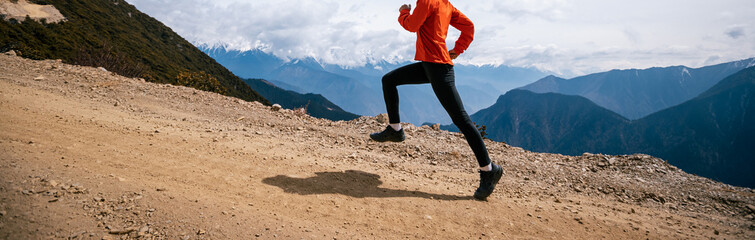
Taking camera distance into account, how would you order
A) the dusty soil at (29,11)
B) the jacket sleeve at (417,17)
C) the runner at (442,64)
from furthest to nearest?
the dusty soil at (29,11)
the runner at (442,64)
the jacket sleeve at (417,17)

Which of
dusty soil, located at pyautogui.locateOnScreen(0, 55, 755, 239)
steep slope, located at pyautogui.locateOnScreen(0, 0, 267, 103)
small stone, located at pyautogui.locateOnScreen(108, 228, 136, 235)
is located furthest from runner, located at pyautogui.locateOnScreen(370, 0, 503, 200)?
steep slope, located at pyautogui.locateOnScreen(0, 0, 267, 103)

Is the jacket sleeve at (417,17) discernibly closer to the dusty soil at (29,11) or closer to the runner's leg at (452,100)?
the runner's leg at (452,100)

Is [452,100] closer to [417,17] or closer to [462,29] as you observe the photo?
[417,17]

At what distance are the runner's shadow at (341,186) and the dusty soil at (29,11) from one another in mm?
73242

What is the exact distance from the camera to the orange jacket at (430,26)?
3566 mm

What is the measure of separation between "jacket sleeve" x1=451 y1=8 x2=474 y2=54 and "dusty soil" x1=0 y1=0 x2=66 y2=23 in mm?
73855

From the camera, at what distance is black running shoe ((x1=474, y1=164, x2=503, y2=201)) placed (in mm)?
3670

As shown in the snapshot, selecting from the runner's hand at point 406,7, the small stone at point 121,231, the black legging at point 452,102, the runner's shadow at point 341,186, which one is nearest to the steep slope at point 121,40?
the runner's shadow at point 341,186

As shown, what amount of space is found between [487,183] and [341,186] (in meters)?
1.63

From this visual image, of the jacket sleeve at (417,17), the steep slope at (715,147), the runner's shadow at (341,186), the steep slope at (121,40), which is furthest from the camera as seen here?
the steep slope at (715,147)

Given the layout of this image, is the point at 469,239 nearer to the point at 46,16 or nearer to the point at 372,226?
the point at 372,226

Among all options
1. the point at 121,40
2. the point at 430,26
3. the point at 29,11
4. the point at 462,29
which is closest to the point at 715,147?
the point at 462,29

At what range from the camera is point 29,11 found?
5606 centimetres

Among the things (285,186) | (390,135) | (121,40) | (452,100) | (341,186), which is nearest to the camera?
(285,186)
